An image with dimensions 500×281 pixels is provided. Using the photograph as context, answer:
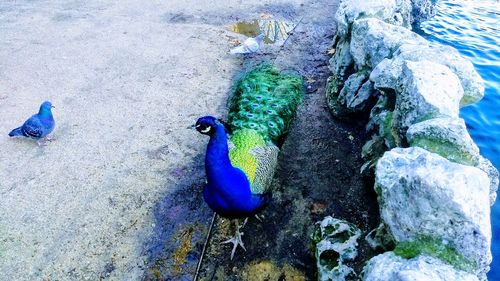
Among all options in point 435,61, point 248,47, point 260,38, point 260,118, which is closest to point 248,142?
point 260,118

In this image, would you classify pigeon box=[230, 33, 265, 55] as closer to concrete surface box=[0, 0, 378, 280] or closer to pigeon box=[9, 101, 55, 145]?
concrete surface box=[0, 0, 378, 280]

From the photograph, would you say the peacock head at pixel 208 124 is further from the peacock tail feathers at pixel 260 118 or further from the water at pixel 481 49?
the water at pixel 481 49

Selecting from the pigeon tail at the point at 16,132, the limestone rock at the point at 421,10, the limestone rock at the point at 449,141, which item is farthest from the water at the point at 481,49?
the pigeon tail at the point at 16,132

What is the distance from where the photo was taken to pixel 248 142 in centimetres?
402

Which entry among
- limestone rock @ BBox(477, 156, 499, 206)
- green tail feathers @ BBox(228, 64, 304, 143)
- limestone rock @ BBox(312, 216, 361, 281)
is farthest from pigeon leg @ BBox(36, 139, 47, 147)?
limestone rock @ BBox(477, 156, 499, 206)

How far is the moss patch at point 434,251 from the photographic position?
2.41m

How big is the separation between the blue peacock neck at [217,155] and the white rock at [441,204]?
128 cm

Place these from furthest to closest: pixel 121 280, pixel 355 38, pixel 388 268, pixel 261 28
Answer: pixel 261 28, pixel 355 38, pixel 121 280, pixel 388 268

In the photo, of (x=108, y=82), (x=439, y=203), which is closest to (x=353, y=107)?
(x=439, y=203)

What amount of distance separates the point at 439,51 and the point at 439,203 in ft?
6.83

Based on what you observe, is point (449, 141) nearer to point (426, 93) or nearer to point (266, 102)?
point (426, 93)

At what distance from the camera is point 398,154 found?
9.64 ft

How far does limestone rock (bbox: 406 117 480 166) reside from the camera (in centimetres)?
295

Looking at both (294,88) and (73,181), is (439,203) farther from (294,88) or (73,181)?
(73,181)
